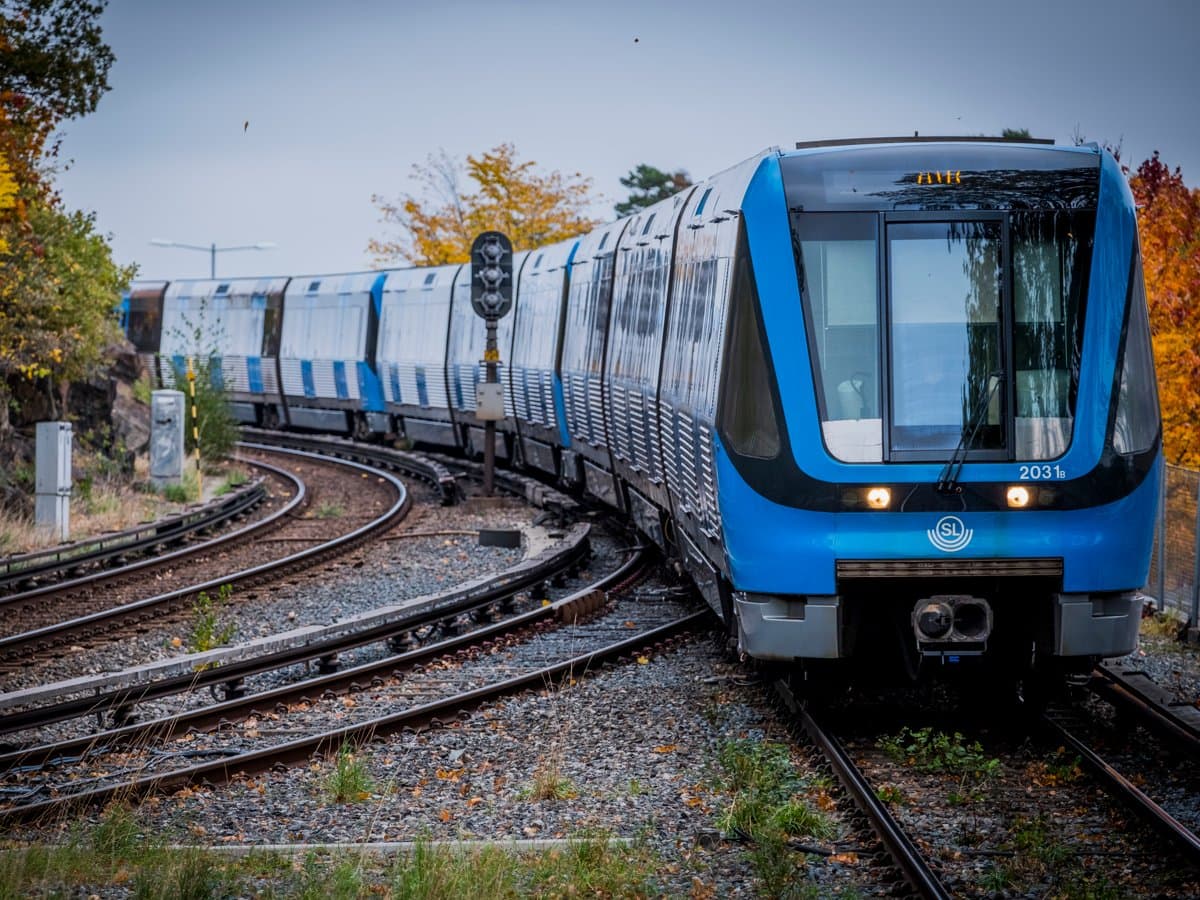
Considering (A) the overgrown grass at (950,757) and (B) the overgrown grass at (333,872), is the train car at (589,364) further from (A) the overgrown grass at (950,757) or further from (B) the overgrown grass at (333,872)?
(B) the overgrown grass at (333,872)

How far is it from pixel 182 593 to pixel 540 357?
8.85 meters

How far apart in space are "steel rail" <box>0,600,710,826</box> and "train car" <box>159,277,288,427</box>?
28.0m

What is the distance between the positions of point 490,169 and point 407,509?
34.4m

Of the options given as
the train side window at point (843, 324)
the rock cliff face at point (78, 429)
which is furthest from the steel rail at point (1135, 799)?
the rock cliff face at point (78, 429)

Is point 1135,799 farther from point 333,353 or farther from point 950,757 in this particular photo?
point 333,353

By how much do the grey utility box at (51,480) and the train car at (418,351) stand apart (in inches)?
427

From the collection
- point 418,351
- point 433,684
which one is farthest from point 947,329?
point 418,351

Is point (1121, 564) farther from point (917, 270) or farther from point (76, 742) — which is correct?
point (76, 742)

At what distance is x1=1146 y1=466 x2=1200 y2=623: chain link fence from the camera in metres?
13.5

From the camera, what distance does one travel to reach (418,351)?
30562 millimetres

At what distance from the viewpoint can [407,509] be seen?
22.2 meters

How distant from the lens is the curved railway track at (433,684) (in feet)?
27.3

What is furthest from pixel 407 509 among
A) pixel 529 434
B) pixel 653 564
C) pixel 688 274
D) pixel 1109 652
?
pixel 1109 652

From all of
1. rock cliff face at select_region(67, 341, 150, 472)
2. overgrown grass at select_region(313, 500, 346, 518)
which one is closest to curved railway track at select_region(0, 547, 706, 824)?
overgrown grass at select_region(313, 500, 346, 518)
